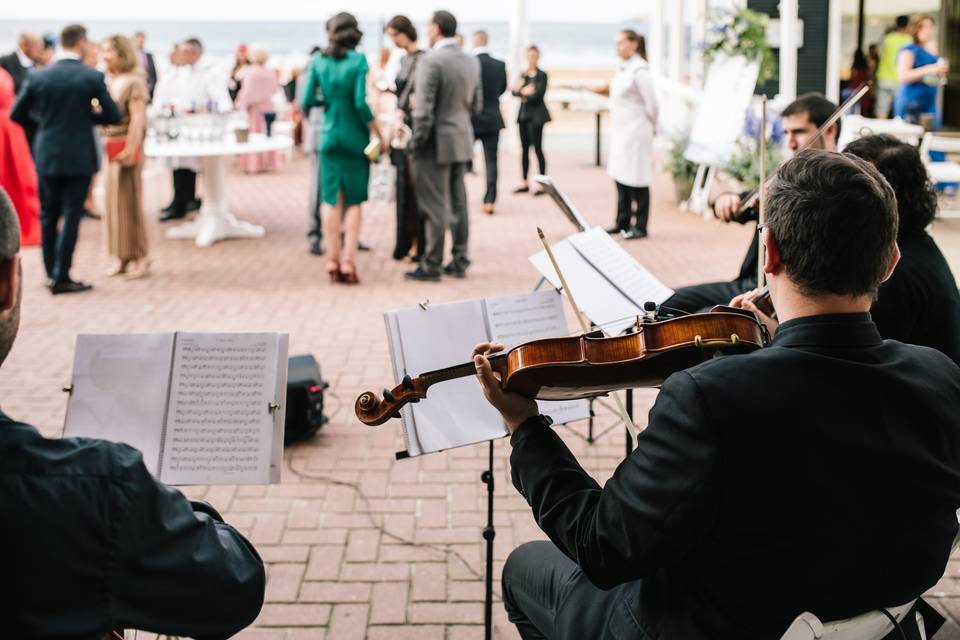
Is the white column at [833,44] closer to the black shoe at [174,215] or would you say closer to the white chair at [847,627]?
the black shoe at [174,215]

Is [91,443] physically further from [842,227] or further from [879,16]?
[879,16]

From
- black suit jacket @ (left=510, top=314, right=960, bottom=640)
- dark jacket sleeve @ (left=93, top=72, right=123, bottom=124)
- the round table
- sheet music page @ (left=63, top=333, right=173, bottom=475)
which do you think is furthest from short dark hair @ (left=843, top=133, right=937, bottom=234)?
the round table

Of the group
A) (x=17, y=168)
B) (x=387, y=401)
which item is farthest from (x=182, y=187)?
(x=387, y=401)

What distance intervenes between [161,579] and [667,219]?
10126 millimetres

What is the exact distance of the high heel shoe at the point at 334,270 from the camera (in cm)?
819

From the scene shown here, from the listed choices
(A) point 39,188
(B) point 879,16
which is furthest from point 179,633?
(B) point 879,16

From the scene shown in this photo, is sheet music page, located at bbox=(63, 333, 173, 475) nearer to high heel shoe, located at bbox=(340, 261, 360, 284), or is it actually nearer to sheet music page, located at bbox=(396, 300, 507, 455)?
sheet music page, located at bbox=(396, 300, 507, 455)

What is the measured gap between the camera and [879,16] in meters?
16.8

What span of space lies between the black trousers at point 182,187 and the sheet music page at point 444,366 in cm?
905

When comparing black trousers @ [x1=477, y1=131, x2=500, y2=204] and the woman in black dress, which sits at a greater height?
the woman in black dress

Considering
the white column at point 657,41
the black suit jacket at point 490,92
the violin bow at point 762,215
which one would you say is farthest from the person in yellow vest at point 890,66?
the violin bow at point 762,215

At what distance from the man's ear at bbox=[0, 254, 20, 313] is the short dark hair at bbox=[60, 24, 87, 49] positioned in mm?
6514

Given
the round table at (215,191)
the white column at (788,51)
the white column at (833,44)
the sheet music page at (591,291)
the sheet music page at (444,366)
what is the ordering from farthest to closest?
the white column at (833,44), the white column at (788,51), the round table at (215,191), the sheet music page at (591,291), the sheet music page at (444,366)

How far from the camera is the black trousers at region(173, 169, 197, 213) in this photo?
11.2 meters
